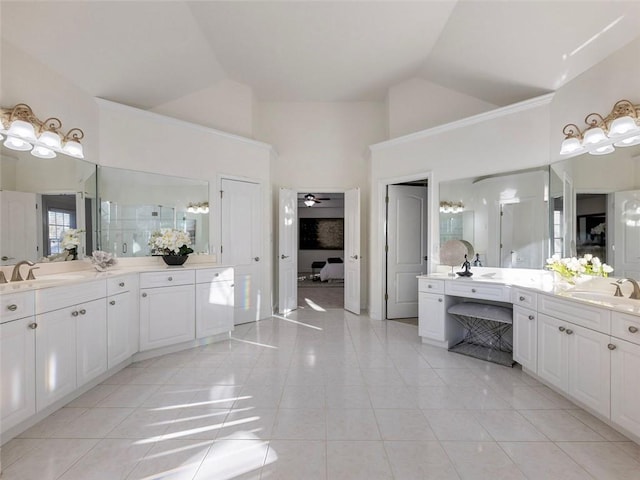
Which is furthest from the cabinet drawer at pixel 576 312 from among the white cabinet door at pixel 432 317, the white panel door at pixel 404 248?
the white panel door at pixel 404 248

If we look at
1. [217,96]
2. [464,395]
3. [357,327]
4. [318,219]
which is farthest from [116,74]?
[318,219]

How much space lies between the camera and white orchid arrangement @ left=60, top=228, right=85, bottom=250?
287cm

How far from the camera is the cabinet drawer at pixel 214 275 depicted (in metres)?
3.57

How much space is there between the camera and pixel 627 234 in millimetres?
2340

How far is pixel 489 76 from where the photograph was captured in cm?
366

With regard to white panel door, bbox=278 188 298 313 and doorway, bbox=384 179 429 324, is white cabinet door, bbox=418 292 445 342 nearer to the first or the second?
doorway, bbox=384 179 429 324

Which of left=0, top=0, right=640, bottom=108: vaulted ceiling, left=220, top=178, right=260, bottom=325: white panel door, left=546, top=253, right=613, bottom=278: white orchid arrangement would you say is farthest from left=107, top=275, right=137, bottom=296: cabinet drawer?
left=546, top=253, right=613, bottom=278: white orchid arrangement

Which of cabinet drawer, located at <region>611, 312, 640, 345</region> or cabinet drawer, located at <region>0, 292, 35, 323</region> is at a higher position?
cabinet drawer, located at <region>0, 292, 35, 323</region>

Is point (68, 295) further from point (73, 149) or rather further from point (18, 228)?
point (73, 149)

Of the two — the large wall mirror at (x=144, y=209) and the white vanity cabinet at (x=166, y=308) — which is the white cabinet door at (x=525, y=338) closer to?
the white vanity cabinet at (x=166, y=308)

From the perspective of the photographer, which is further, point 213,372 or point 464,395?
point 213,372

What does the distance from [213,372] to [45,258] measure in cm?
182

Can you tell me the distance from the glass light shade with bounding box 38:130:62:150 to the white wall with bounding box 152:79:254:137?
1742 millimetres

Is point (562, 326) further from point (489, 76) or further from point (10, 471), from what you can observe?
point (10, 471)
